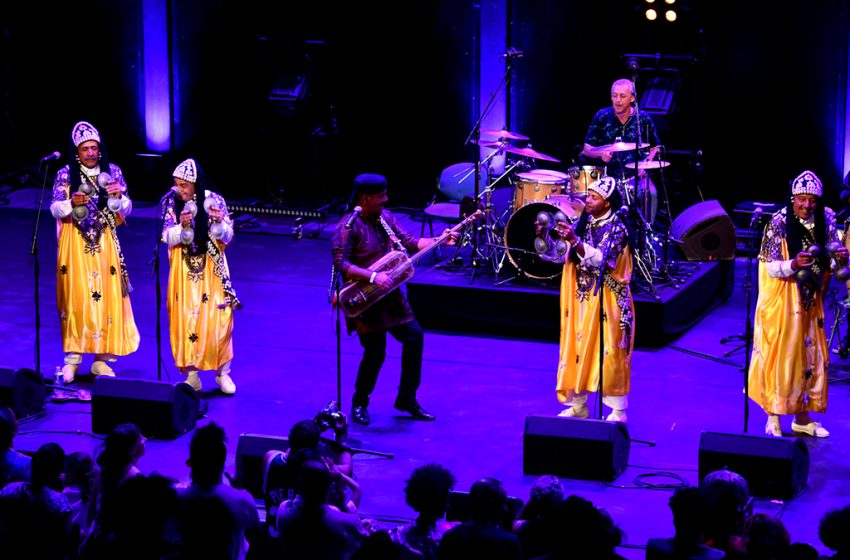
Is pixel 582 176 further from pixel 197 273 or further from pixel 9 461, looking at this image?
pixel 9 461

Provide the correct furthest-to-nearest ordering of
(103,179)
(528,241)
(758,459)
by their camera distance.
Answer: (528,241) → (103,179) → (758,459)

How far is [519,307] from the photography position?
12320 mm

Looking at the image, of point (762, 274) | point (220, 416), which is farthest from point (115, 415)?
point (762, 274)

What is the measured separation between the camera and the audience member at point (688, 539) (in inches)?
242

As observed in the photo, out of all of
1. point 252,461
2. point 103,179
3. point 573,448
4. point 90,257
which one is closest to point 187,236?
point 103,179

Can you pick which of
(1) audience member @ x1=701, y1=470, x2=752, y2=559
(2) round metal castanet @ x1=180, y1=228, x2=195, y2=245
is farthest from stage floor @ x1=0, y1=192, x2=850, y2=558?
(1) audience member @ x1=701, y1=470, x2=752, y2=559

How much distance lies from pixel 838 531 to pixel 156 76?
1364cm

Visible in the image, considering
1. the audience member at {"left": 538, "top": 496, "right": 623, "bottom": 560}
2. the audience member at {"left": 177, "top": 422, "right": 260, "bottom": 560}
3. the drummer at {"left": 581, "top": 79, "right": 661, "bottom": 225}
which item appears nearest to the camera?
the audience member at {"left": 538, "top": 496, "right": 623, "bottom": 560}

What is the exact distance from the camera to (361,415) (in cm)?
990

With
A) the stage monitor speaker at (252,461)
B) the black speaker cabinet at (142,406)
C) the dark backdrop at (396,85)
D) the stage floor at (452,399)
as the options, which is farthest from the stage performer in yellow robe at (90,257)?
the dark backdrop at (396,85)

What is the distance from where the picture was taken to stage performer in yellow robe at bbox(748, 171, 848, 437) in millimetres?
9242

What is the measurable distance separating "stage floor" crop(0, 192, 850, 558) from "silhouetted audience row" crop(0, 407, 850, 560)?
5.46 feet

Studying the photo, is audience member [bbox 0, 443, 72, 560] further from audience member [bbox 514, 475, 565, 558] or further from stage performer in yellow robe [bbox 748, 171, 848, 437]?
stage performer in yellow robe [bbox 748, 171, 848, 437]

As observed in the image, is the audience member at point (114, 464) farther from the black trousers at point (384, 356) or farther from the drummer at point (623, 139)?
the drummer at point (623, 139)
